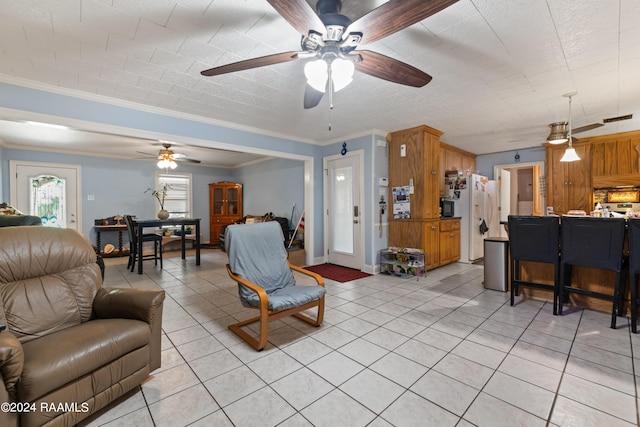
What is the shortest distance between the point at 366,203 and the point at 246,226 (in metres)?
2.50

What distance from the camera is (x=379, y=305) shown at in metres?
3.17

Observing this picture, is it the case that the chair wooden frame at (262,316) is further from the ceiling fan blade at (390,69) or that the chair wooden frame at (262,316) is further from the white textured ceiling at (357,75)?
the white textured ceiling at (357,75)

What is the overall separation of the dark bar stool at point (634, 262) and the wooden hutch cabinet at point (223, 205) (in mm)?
7635

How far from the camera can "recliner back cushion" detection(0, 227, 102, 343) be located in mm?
1624

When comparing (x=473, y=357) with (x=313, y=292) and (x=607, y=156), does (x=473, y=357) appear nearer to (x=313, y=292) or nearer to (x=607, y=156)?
(x=313, y=292)

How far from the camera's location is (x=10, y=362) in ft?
3.82

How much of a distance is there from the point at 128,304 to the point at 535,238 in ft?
12.6

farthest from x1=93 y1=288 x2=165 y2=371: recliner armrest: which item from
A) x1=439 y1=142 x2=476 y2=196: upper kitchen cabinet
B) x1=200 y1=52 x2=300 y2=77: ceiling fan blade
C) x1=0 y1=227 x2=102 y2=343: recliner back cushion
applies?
x1=439 y1=142 x2=476 y2=196: upper kitchen cabinet

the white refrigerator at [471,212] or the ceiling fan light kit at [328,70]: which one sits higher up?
the ceiling fan light kit at [328,70]

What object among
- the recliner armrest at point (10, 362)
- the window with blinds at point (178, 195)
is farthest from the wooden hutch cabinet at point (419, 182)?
the window with blinds at point (178, 195)

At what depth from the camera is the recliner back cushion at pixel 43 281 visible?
1.62 m

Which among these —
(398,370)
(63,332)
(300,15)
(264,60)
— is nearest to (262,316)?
(398,370)

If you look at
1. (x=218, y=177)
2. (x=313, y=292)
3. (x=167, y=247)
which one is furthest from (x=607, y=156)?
(x=167, y=247)

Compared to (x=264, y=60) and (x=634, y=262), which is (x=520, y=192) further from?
(x=264, y=60)
